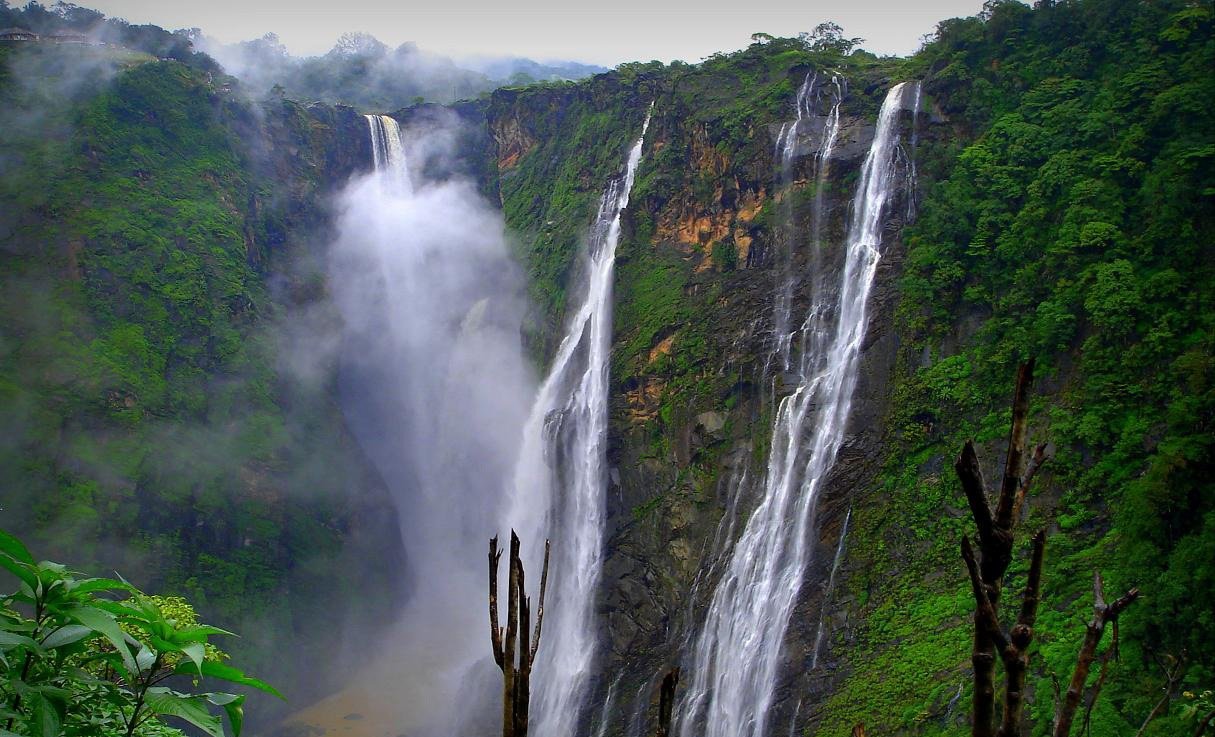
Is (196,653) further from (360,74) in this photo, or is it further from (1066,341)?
(360,74)

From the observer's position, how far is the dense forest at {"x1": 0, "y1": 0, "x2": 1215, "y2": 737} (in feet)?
43.5

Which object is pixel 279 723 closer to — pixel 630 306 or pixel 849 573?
pixel 630 306

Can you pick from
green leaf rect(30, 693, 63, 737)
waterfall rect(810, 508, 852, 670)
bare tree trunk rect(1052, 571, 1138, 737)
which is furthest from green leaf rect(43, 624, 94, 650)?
waterfall rect(810, 508, 852, 670)

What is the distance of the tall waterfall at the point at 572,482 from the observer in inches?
1014

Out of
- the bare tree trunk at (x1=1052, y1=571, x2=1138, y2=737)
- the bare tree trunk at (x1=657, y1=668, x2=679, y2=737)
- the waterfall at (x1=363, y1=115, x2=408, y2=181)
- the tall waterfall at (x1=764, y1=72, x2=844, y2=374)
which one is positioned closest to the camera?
the bare tree trunk at (x1=657, y1=668, x2=679, y2=737)

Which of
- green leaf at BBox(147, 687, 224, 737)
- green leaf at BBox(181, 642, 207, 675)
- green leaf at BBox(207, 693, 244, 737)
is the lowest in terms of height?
green leaf at BBox(207, 693, 244, 737)

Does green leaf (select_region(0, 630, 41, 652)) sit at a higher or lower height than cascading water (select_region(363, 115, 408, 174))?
lower

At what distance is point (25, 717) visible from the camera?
265 cm

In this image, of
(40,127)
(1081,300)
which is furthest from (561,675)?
(40,127)

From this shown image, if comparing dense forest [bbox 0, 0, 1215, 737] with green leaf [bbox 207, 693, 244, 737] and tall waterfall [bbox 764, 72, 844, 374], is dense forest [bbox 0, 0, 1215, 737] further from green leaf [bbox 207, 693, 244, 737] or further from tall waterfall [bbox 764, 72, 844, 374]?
tall waterfall [bbox 764, 72, 844, 374]

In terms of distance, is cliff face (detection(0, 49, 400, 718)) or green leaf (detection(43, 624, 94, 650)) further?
cliff face (detection(0, 49, 400, 718))

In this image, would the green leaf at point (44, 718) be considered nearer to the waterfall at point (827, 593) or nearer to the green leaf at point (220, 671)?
the green leaf at point (220, 671)

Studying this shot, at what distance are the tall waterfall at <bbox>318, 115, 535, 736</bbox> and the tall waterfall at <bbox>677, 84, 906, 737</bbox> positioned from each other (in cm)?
1069

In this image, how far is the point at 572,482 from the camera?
28562 millimetres
